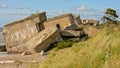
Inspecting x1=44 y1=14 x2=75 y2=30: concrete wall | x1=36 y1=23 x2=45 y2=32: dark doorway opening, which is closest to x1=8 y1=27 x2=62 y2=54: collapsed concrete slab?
x1=36 y1=23 x2=45 y2=32: dark doorway opening

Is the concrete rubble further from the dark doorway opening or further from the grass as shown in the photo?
the grass

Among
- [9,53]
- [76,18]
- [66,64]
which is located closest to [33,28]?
[9,53]

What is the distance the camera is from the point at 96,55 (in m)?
9.48

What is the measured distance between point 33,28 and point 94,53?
606 inches

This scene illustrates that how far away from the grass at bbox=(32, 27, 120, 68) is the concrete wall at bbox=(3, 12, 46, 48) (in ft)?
46.6

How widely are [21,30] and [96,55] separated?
53.0 feet

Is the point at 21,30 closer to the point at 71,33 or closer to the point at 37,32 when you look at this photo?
the point at 37,32

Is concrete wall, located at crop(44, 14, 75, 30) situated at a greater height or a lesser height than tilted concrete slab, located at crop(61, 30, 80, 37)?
greater

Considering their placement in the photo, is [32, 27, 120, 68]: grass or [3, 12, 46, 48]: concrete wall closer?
[32, 27, 120, 68]: grass

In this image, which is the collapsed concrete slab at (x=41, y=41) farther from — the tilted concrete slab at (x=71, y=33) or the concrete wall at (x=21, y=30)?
the concrete wall at (x=21, y=30)

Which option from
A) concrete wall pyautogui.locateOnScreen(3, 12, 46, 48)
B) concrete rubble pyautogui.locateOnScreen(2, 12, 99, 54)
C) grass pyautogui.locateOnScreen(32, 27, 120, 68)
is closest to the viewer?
grass pyautogui.locateOnScreen(32, 27, 120, 68)

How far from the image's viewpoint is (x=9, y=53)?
2469cm

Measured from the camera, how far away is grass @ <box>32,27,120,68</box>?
906cm

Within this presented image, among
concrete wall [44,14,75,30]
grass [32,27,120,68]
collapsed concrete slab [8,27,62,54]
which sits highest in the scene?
grass [32,27,120,68]
